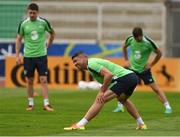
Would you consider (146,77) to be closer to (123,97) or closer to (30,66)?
(30,66)

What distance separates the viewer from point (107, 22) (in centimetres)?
3997

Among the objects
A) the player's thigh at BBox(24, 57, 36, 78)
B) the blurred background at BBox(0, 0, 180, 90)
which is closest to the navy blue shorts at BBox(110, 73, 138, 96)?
the player's thigh at BBox(24, 57, 36, 78)

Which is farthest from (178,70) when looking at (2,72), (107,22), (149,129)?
(149,129)

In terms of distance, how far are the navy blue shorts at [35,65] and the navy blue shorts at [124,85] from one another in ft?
15.4

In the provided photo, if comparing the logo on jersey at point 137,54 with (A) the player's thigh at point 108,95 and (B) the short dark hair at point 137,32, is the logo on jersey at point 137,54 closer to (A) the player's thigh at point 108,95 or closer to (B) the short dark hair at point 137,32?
(B) the short dark hair at point 137,32

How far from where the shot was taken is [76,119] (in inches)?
650

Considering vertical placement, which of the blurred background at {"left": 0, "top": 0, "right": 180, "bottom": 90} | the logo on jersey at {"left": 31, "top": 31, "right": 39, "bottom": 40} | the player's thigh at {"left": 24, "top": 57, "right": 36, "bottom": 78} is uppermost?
the logo on jersey at {"left": 31, "top": 31, "right": 39, "bottom": 40}

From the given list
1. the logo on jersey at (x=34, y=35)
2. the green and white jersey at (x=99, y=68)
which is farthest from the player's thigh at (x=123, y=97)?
the logo on jersey at (x=34, y=35)

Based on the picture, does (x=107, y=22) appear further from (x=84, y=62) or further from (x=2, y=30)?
(x=84, y=62)

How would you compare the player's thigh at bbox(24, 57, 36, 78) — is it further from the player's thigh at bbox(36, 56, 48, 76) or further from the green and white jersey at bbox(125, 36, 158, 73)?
the green and white jersey at bbox(125, 36, 158, 73)

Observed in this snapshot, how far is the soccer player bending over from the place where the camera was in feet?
45.9

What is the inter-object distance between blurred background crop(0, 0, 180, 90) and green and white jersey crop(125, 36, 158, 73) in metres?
19.6

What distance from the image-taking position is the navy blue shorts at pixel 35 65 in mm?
18797

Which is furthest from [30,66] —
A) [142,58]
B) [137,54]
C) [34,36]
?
[142,58]
